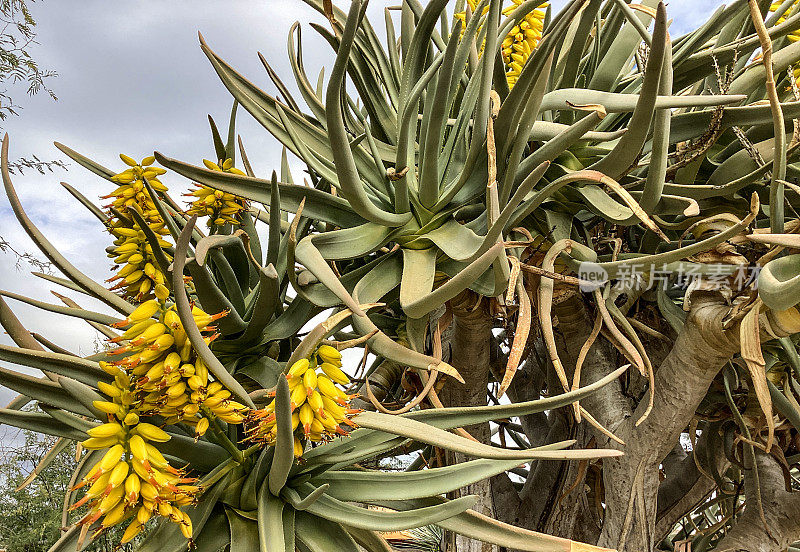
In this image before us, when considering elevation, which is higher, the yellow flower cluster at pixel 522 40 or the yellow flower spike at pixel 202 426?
the yellow flower cluster at pixel 522 40

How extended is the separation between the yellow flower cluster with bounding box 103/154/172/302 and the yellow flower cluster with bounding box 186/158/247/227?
0.13ft

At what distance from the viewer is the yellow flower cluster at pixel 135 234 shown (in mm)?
571

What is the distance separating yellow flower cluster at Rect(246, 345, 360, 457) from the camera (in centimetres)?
38

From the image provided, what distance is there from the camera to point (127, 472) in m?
0.35

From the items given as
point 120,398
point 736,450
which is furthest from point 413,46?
point 736,450

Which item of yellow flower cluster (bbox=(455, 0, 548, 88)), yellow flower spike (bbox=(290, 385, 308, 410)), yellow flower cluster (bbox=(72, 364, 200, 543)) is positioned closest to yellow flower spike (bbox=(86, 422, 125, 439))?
yellow flower cluster (bbox=(72, 364, 200, 543))

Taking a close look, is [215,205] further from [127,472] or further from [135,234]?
[127,472]

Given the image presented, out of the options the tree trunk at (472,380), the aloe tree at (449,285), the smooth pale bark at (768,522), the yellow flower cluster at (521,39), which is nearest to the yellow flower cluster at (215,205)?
the aloe tree at (449,285)

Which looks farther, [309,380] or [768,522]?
[768,522]

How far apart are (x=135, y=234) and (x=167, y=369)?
0.26 m

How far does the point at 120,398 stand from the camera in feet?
1.21

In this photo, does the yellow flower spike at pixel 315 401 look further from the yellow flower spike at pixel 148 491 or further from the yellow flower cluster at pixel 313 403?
the yellow flower spike at pixel 148 491

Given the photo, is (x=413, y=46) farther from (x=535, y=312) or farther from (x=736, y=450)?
(x=736, y=450)

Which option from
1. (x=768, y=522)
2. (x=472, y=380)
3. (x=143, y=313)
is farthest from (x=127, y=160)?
(x=768, y=522)
